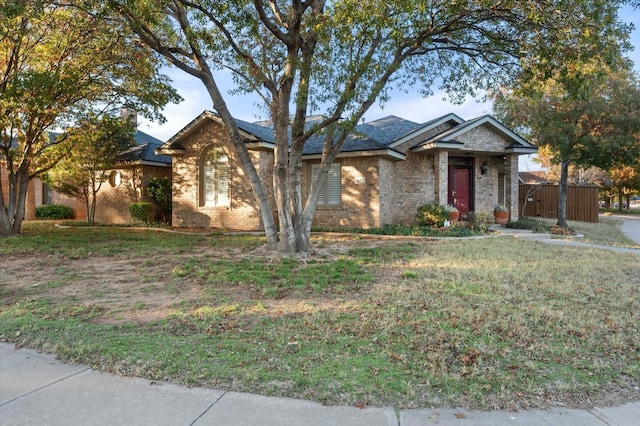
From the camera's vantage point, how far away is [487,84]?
11078 mm

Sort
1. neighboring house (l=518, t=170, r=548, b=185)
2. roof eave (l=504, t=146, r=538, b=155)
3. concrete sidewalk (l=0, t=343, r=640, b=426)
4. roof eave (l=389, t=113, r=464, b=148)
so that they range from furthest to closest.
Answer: neighboring house (l=518, t=170, r=548, b=185)
roof eave (l=504, t=146, r=538, b=155)
roof eave (l=389, t=113, r=464, b=148)
concrete sidewalk (l=0, t=343, r=640, b=426)

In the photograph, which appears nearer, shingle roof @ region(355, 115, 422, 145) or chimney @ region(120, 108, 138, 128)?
chimney @ region(120, 108, 138, 128)

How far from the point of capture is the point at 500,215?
1611cm

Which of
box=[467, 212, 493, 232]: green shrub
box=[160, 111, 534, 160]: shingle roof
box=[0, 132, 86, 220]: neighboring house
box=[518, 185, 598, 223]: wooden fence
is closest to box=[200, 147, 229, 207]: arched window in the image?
box=[160, 111, 534, 160]: shingle roof

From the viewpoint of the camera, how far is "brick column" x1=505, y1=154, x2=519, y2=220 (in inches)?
647

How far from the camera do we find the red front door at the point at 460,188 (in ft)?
52.9

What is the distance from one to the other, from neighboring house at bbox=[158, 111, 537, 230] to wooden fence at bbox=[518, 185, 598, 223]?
7945 mm

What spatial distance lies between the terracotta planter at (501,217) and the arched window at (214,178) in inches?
432

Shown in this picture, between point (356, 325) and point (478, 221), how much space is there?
11.4 metres

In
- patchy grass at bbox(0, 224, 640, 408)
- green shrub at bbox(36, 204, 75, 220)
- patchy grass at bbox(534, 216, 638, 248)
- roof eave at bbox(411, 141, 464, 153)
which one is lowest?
patchy grass at bbox(0, 224, 640, 408)

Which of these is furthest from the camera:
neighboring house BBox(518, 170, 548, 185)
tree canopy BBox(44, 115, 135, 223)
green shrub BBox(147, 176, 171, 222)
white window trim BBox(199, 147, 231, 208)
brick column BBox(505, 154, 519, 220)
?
neighboring house BBox(518, 170, 548, 185)

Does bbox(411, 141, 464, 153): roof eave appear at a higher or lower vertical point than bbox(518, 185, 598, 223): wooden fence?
higher

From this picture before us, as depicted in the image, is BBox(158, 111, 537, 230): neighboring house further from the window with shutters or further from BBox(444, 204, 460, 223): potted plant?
BBox(444, 204, 460, 223): potted plant

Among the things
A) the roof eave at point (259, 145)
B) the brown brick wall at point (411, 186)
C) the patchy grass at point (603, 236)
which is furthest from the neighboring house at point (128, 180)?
the patchy grass at point (603, 236)
